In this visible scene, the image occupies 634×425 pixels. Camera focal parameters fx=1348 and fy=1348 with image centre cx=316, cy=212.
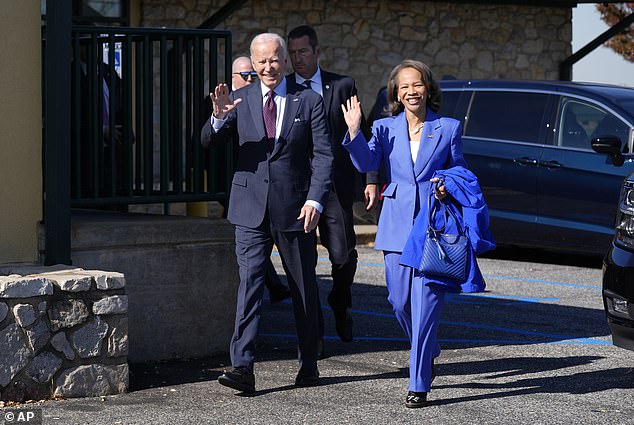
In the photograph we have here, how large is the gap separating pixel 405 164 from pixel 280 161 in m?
0.67

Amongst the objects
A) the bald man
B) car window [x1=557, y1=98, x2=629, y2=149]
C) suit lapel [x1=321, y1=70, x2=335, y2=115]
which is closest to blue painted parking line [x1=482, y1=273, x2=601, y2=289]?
car window [x1=557, y1=98, x2=629, y2=149]

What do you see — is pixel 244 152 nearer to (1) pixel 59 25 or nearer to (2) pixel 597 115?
(1) pixel 59 25

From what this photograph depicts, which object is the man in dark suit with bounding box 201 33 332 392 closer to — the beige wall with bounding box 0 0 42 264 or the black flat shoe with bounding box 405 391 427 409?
the black flat shoe with bounding box 405 391 427 409

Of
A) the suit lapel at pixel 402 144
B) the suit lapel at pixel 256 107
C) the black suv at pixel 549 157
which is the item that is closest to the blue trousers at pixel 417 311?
the suit lapel at pixel 402 144

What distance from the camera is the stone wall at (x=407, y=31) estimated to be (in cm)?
1773

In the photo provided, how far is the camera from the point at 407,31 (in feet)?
63.5

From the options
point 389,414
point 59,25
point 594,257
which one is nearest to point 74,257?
point 59,25

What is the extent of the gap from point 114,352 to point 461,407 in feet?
5.96

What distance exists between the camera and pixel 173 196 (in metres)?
8.06

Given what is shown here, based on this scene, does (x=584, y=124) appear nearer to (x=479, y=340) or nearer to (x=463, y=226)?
(x=479, y=340)

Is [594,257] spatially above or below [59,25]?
below

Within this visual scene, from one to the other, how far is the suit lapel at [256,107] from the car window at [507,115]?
653 cm

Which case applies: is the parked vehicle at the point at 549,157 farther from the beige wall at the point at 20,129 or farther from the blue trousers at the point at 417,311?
the beige wall at the point at 20,129

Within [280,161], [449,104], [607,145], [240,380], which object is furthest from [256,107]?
[449,104]
